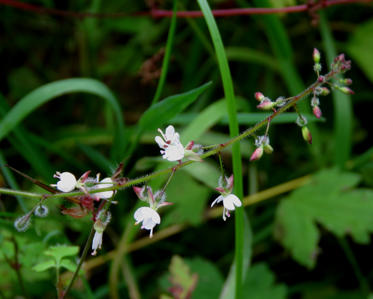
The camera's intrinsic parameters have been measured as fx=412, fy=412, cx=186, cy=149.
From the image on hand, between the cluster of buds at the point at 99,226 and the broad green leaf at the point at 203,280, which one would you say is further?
the broad green leaf at the point at 203,280

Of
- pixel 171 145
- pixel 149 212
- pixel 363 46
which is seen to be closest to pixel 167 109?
pixel 171 145

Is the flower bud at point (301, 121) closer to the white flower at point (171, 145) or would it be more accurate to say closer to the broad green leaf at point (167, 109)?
the white flower at point (171, 145)

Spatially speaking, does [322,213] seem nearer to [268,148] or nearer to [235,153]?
[235,153]

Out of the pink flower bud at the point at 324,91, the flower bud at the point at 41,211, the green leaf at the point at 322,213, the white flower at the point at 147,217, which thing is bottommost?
the white flower at the point at 147,217

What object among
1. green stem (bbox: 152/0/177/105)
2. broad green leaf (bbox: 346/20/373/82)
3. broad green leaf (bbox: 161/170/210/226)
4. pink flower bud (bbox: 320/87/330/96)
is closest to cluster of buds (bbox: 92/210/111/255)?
pink flower bud (bbox: 320/87/330/96)

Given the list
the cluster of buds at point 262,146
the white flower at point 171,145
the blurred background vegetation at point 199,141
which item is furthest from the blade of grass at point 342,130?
the white flower at point 171,145

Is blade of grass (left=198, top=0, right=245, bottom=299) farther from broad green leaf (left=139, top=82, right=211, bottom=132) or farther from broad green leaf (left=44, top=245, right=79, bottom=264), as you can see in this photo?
broad green leaf (left=44, top=245, right=79, bottom=264)

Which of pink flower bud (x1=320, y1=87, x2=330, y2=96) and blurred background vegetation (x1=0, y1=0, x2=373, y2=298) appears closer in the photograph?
pink flower bud (x1=320, y1=87, x2=330, y2=96)
